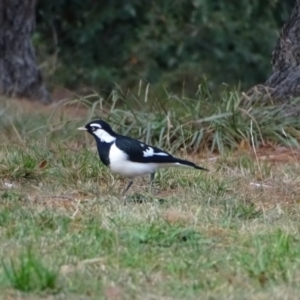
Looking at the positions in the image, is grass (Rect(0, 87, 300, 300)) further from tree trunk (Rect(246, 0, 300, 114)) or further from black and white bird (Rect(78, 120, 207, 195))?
tree trunk (Rect(246, 0, 300, 114))

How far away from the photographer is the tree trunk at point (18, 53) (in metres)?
14.2

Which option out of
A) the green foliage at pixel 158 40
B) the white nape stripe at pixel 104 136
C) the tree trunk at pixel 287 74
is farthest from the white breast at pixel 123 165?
the green foliage at pixel 158 40

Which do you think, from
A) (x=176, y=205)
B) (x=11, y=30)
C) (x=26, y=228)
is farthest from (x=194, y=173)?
(x=11, y=30)

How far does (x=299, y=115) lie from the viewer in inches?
409

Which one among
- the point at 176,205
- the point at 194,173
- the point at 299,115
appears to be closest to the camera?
the point at 176,205

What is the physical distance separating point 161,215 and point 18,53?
330 inches

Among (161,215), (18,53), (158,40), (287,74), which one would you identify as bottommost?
(158,40)

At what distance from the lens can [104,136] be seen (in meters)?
7.59

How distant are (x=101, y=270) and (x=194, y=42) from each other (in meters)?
13.8

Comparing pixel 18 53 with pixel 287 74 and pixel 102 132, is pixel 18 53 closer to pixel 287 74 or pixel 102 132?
pixel 287 74

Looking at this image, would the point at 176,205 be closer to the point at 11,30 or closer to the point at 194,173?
the point at 194,173

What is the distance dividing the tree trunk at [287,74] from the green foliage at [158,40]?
681 centimetres

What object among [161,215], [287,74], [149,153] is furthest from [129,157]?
[287,74]

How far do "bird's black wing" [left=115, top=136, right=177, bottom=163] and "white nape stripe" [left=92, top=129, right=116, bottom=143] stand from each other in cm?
7
